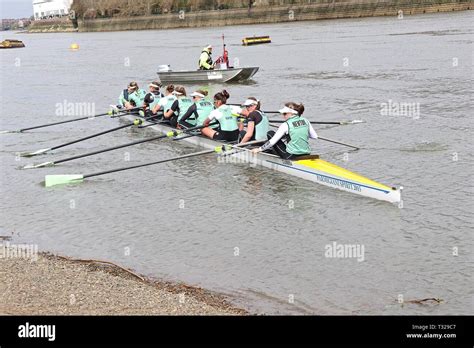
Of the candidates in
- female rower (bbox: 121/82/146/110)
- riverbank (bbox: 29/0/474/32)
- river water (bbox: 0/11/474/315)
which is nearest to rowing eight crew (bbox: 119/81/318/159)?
female rower (bbox: 121/82/146/110)

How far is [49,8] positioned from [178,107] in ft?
505

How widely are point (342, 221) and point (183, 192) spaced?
4.06 metres

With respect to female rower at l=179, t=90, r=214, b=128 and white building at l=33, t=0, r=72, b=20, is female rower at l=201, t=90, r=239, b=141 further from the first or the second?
white building at l=33, t=0, r=72, b=20

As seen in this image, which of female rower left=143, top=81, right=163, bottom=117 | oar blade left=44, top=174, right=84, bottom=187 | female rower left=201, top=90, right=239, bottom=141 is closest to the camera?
oar blade left=44, top=174, right=84, bottom=187

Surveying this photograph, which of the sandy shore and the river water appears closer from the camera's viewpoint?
the sandy shore

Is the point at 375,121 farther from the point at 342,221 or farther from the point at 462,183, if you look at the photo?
the point at 342,221

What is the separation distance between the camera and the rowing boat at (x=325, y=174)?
1183 cm

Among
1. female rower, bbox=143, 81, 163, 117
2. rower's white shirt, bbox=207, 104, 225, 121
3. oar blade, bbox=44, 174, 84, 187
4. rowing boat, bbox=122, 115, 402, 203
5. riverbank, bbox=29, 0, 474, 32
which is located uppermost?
riverbank, bbox=29, 0, 474, 32

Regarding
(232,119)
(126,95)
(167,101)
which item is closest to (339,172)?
(232,119)

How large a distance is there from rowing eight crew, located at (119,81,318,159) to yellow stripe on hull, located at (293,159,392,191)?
0.32 metres

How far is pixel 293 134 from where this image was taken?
1301 cm

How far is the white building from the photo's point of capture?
14850 cm

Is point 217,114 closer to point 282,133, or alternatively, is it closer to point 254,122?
point 254,122
